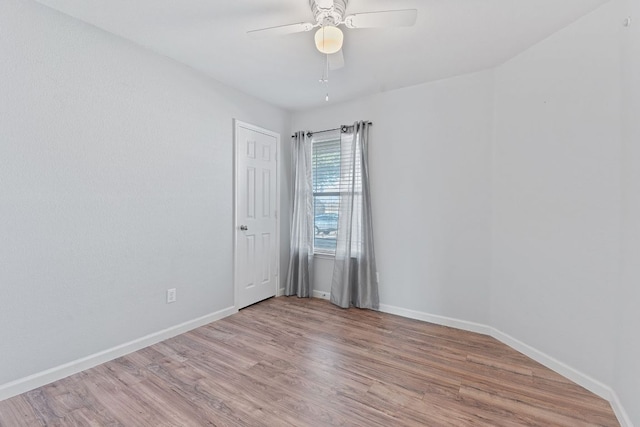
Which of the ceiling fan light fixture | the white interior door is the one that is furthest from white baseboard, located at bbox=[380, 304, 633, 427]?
the ceiling fan light fixture

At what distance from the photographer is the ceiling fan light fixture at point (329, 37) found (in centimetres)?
165

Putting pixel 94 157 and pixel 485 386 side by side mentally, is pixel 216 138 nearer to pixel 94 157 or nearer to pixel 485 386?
pixel 94 157

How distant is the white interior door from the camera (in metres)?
3.19

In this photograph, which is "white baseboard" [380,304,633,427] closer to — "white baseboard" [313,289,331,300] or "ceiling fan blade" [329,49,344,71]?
"white baseboard" [313,289,331,300]

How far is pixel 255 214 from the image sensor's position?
340 centimetres

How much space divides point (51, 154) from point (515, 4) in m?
3.14

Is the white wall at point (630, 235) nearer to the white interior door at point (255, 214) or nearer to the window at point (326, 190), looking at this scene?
the window at point (326, 190)

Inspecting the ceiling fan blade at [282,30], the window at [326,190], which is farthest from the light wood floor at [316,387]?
the ceiling fan blade at [282,30]

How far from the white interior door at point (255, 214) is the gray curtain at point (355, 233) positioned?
865mm

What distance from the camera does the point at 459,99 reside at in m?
2.75

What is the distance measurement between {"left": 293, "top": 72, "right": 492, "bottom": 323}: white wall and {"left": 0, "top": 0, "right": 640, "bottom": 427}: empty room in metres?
0.02

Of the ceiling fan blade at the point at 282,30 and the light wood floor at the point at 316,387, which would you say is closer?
the light wood floor at the point at 316,387

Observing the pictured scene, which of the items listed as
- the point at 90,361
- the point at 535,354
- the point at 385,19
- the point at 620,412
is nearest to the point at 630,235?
the point at 620,412

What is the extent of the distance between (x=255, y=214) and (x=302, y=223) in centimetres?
66
